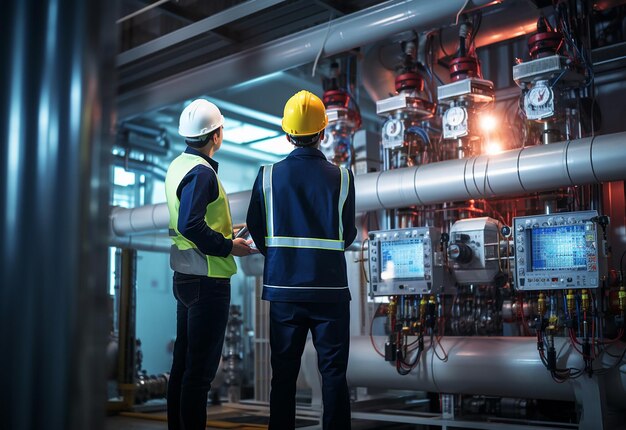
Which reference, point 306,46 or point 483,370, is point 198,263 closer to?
point 483,370

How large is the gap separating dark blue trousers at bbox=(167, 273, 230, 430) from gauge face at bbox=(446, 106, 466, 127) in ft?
6.86

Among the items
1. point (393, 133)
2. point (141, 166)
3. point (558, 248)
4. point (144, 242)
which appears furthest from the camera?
point (141, 166)

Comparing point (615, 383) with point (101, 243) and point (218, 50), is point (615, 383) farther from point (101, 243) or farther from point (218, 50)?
point (218, 50)

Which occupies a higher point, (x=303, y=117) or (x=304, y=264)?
(x=303, y=117)

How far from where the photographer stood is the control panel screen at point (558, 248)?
369cm

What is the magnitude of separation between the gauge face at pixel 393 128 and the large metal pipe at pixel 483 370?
1.33 meters

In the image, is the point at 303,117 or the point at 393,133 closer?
the point at 303,117

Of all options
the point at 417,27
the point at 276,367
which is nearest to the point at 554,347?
the point at 276,367

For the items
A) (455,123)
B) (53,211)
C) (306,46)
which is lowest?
(53,211)

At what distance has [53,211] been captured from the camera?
115 cm

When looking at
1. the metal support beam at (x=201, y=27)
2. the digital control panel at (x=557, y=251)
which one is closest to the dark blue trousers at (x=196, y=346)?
the digital control panel at (x=557, y=251)

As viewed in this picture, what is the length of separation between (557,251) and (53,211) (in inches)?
123

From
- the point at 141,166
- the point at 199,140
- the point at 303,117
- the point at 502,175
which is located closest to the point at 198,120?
the point at 199,140

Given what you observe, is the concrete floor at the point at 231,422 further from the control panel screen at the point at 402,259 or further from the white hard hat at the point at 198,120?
the white hard hat at the point at 198,120
